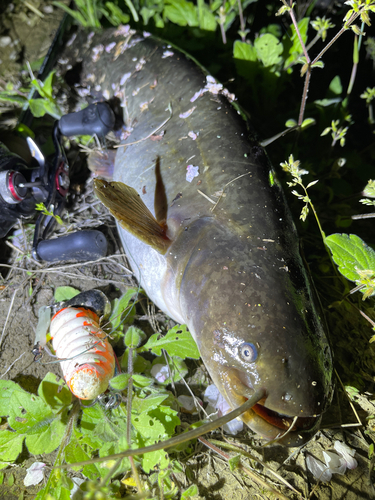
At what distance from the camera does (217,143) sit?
1.88 meters

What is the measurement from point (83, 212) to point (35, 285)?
0.71 m

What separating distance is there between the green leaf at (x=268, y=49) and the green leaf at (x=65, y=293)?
7.93ft

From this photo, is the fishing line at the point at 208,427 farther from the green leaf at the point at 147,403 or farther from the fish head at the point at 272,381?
the green leaf at the point at 147,403

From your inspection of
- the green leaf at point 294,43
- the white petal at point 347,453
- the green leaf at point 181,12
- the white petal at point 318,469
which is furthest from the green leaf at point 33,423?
the green leaf at point 181,12

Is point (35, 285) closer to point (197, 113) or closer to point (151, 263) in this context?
point (151, 263)

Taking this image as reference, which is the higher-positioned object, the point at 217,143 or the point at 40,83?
the point at 40,83

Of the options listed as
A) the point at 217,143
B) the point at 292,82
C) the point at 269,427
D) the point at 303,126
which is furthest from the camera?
the point at 292,82

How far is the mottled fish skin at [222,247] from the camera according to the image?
1.39 m

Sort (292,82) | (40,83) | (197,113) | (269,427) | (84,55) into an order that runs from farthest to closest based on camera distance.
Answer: (292,82) < (84,55) < (40,83) < (197,113) < (269,427)

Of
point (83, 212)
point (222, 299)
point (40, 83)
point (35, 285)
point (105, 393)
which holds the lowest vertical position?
point (105, 393)

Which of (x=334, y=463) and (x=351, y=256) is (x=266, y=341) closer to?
(x=351, y=256)

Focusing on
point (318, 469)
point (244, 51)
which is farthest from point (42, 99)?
point (318, 469)

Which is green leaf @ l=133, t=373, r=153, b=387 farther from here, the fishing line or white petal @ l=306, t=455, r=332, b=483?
white petal @ l=306, t=455, r=332, b=483

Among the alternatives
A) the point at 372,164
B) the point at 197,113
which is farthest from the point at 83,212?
the point at 372,164
